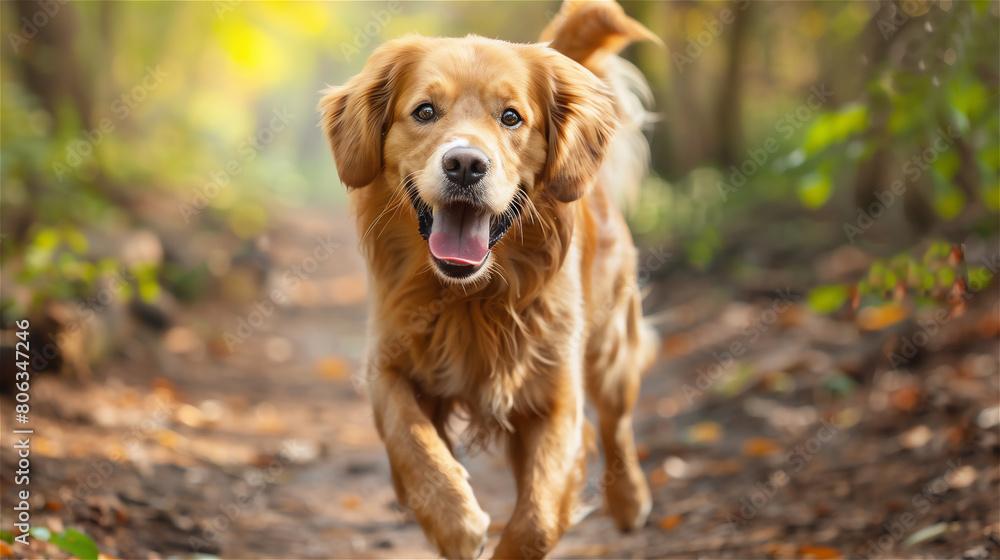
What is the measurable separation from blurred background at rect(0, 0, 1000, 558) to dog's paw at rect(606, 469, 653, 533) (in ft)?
0.45

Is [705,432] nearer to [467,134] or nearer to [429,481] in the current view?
[429,481]

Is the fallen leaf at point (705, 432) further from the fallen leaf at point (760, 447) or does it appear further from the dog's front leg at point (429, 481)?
the dog's front leg at point (429, 481)

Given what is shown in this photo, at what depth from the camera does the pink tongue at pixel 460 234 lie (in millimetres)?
2820

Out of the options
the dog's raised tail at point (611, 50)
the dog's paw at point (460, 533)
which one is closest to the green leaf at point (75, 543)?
the dog's paw at point (460, 533)

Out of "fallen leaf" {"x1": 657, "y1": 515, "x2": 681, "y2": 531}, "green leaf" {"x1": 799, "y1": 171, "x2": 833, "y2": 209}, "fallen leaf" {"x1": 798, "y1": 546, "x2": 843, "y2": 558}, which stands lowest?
"fallen leaf" {"x1": 657, "y1": 515, "x2": 681, "y2": 531}

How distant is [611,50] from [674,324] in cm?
420

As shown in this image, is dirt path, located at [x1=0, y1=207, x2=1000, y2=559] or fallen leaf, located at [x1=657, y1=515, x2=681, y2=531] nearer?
dirt path, located at [x1=0, y1=207, x2=1000, y2=559]

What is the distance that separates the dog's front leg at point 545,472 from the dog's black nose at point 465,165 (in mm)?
954

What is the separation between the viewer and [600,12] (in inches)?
152

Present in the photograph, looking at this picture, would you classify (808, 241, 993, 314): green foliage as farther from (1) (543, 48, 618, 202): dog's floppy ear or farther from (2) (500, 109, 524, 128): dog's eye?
(2) (500, 109, 524, 128): dog's eye

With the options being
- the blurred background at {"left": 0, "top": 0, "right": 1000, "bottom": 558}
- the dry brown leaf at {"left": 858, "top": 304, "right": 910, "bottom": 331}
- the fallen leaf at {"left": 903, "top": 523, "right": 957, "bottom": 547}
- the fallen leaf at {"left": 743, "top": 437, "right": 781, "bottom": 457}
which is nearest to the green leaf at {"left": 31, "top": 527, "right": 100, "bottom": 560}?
the blurred background at {"left": 0, "top": 0, "right": 1000, "bottom": 558}

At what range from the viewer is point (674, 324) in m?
7.88

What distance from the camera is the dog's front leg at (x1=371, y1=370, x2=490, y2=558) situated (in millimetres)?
2718

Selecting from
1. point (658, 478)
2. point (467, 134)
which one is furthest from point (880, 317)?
Answer: point (467, 134)
